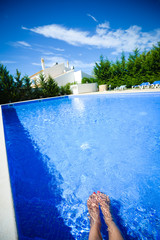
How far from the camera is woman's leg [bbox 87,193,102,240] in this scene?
1138 mm

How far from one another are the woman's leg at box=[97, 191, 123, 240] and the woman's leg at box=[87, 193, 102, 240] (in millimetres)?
82

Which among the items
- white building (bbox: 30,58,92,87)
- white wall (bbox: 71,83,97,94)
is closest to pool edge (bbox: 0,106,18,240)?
white wall (bbox: 71,83,97,94)

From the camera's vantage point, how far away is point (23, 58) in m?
22.4

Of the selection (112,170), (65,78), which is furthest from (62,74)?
(112,170)

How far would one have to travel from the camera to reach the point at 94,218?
1.40m

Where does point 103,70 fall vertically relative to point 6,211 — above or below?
above

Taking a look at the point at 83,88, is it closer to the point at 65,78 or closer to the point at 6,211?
the point at 65,78

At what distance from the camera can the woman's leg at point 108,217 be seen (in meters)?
1.14

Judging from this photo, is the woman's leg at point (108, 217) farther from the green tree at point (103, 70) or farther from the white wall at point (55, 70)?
the white wall at point (55, 70)

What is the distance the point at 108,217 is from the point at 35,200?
1237 mm

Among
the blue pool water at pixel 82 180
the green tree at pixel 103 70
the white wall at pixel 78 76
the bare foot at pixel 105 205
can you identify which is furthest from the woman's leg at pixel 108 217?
the white wall at pixel 78 76

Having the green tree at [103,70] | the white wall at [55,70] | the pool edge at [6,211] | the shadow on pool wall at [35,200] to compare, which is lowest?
the shadow on pool wall at [35,200]

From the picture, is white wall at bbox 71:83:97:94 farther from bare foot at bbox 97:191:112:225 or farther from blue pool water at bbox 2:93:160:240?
bare foot at bbox 97:191:112:225

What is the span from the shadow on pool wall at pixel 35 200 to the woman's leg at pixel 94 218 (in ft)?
1.06
